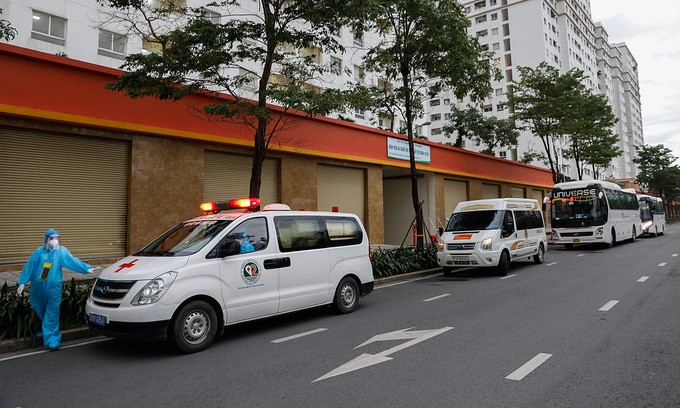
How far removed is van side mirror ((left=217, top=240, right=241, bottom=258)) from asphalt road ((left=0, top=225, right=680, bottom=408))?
4.19 ft

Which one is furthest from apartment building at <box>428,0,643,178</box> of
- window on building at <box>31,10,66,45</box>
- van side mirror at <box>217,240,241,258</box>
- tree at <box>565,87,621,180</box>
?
van side mirror at <box>217,240,241,258</box>

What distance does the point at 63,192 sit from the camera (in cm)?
1045

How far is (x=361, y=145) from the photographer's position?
18.5m

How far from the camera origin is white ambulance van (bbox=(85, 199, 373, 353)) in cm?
541

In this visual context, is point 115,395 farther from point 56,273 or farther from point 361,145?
point 361,145

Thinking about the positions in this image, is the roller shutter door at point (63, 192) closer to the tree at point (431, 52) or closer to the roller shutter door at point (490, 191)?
the tree at point (431, 52)

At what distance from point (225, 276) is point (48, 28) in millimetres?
23063

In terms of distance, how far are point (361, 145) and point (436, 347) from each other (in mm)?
13692

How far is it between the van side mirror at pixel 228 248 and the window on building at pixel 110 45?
22455 millimetres

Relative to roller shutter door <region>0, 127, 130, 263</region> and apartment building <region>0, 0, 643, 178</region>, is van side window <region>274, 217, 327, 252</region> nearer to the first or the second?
apartment building <region>0, 0, 643, 178</region>

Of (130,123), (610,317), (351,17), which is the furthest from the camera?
(130,123)

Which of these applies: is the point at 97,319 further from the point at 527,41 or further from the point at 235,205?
the point at 527,41

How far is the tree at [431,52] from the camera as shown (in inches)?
540

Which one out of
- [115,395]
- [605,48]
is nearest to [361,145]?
[115,395]
